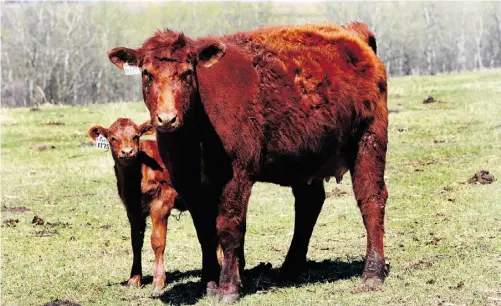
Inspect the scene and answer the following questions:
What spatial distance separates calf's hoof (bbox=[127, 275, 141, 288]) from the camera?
34.1ft

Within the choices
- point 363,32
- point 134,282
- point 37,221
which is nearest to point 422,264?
point 363,32

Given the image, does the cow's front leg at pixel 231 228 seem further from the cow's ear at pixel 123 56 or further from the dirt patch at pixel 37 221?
the dirt patch at pixel 37 221

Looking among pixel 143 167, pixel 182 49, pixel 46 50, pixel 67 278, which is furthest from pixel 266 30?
pixel 46 50

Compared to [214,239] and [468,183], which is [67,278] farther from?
A: [468,183]

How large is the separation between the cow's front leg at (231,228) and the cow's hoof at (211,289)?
0.29 m

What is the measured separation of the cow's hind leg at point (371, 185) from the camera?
9.66 metres

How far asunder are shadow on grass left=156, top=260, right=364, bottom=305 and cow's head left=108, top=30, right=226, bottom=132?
2318 mm

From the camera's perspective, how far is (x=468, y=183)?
16266mm

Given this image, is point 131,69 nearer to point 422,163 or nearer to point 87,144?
point 422,163

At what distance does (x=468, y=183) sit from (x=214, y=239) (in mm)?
8557

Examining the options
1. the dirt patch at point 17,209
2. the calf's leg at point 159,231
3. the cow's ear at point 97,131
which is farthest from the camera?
the dirt patch at point 17,209

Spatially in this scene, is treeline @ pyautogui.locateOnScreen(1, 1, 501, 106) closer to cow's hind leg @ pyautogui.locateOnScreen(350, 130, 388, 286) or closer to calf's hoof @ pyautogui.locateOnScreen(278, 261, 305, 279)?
calf's hoof @ pyautogui.locateOnScreen(278, 261, 305, 279)

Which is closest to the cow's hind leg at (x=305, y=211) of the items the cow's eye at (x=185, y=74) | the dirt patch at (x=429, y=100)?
the cow's eye at (x=185, y=74)

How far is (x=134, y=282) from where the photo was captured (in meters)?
10.4
